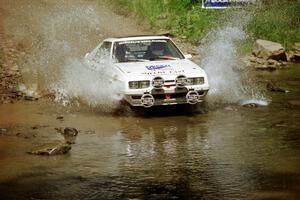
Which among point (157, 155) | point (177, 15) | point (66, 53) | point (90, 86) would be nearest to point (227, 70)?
point (90, 86)

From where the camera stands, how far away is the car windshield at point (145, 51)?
38.4 feet

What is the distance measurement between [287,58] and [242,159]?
1300cm

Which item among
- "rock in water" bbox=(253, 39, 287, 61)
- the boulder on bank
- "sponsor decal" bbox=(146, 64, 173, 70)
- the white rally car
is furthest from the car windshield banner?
"sponsor decal" bbox=(146, 64, 173, 70)

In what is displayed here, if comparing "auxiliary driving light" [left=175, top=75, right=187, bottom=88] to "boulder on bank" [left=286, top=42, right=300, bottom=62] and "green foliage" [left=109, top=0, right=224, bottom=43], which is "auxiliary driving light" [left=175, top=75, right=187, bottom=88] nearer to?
"boulder on bank" [left=286, top=42, right=300, bottom=62]

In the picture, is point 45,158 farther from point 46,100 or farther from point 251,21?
point 251,21

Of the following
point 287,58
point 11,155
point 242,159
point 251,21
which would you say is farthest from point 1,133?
point 251,21

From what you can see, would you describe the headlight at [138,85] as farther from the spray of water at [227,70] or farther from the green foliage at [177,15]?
the green foliage at [177,15]

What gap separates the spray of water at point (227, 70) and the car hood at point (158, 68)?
1.21m

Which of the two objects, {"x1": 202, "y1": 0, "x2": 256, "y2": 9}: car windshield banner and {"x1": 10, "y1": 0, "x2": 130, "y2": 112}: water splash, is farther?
{"x1": 202, "y1": 0, "x2": 256, "y2": 9}: car windshield banner

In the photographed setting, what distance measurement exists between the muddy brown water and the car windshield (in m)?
1.28

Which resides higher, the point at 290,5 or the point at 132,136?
the point at 290,5

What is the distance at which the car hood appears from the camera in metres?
10.7

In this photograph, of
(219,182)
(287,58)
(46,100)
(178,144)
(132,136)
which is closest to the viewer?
(219,182)

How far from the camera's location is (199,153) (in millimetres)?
8023
